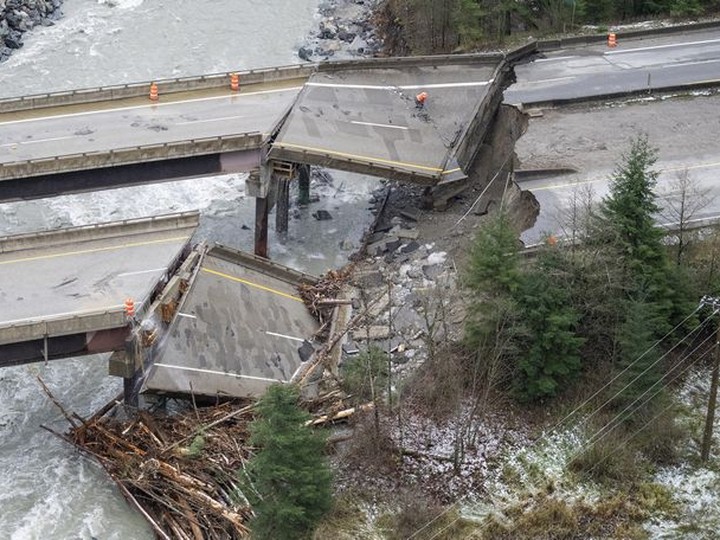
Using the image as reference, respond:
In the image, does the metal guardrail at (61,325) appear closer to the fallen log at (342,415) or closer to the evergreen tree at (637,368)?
the fallen log at (342,415)

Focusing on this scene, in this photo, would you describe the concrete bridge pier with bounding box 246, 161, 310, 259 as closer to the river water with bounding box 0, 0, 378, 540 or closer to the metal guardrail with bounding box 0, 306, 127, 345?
the river water with bounding box 0, 0, 378, 540

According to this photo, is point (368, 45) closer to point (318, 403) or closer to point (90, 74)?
point (90, 74)

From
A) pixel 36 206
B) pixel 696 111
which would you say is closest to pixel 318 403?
pixel 36 206

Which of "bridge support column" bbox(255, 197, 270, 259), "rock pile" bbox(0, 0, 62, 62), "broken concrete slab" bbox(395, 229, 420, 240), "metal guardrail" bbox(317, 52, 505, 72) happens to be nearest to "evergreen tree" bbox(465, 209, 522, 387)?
"broken concrete slab" bbox(395, 229, 420, 240)

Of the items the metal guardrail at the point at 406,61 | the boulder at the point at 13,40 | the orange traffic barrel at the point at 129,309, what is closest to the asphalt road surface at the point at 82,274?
the orange traffic barrel at the point at 129,309

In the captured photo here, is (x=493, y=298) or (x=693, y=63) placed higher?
(x=693, y=63)

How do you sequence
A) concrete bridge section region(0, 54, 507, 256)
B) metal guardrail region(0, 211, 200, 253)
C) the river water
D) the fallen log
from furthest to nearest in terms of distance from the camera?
concrete bridge section region(0, 54, 507, 256) → metal guardrail region(0, 211, 200, 253) → the fallen log → the river water

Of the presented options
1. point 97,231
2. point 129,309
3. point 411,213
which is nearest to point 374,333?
point 411,213

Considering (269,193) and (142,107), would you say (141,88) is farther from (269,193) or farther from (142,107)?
(269,193)
